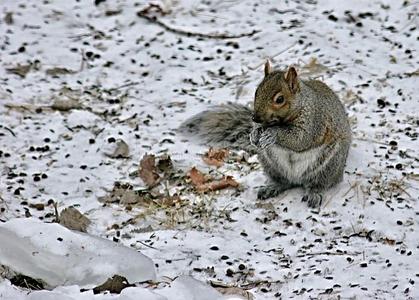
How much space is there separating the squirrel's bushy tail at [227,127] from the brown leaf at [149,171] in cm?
32

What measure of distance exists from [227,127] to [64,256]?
149 centimetres

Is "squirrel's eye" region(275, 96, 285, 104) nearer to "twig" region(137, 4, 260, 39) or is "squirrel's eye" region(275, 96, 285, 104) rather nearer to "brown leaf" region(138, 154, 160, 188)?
"brown leaf" region(138, 154, 160, 188)

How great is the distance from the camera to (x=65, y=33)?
Result: 20.6 ft

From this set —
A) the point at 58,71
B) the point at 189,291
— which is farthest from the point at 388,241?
the point at 58,71

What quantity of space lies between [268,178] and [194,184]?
40 cm

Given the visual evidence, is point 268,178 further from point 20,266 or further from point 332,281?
point 20,266

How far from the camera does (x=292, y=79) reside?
4.23 m

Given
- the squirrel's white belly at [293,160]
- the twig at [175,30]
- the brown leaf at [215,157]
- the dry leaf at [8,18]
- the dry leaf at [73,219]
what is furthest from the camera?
the dry leaf at [8,18]

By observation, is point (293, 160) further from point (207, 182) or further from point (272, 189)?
point (207, 182)

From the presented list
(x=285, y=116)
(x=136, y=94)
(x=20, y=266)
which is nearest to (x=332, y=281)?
(x=285, y=116)

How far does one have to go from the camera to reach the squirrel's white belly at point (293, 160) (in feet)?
14.5

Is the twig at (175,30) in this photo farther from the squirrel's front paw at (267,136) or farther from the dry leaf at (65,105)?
the squirrel's front paw at (267,136)

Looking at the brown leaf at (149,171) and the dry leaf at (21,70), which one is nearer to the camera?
the brown leaf at (149,171)

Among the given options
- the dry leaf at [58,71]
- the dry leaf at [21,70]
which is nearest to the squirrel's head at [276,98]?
the dry leaf at [58,71]
